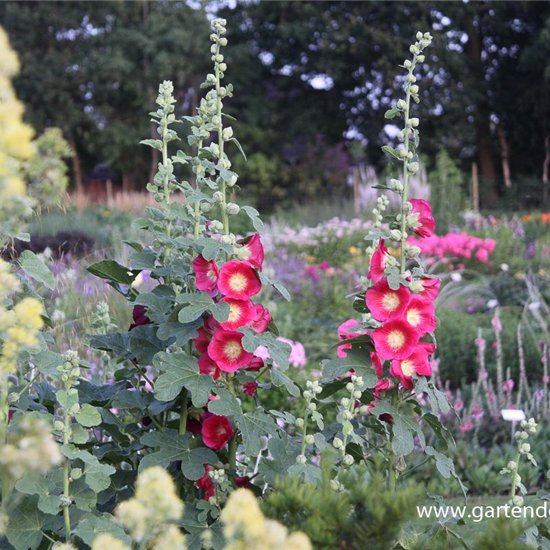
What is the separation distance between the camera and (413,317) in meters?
1.31

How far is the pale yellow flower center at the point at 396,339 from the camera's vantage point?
127cm

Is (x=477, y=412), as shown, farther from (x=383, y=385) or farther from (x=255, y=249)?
(x=255, y=249)

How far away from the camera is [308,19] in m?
21.4

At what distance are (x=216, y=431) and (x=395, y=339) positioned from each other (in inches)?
15.4

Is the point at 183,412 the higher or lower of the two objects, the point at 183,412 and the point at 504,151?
the higher

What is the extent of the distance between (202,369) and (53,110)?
2300cm

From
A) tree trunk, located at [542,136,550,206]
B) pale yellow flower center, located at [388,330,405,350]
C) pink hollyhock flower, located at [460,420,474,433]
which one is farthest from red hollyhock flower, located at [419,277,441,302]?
tree trunk, located at [542,136,550,206]

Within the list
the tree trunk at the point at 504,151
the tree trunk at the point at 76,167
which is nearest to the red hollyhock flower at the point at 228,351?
the tree trunk at the point at 504,151

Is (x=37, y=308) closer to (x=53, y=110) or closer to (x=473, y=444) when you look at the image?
(x=473, y=444)

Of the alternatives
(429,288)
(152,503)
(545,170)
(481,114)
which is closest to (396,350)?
(429,288)

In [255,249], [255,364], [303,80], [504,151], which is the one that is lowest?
[504,151]

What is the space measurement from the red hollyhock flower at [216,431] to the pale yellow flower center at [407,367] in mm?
355

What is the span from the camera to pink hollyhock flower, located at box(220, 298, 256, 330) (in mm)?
1278

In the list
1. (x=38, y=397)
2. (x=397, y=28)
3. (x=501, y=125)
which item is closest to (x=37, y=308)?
(x=38, y=397)
